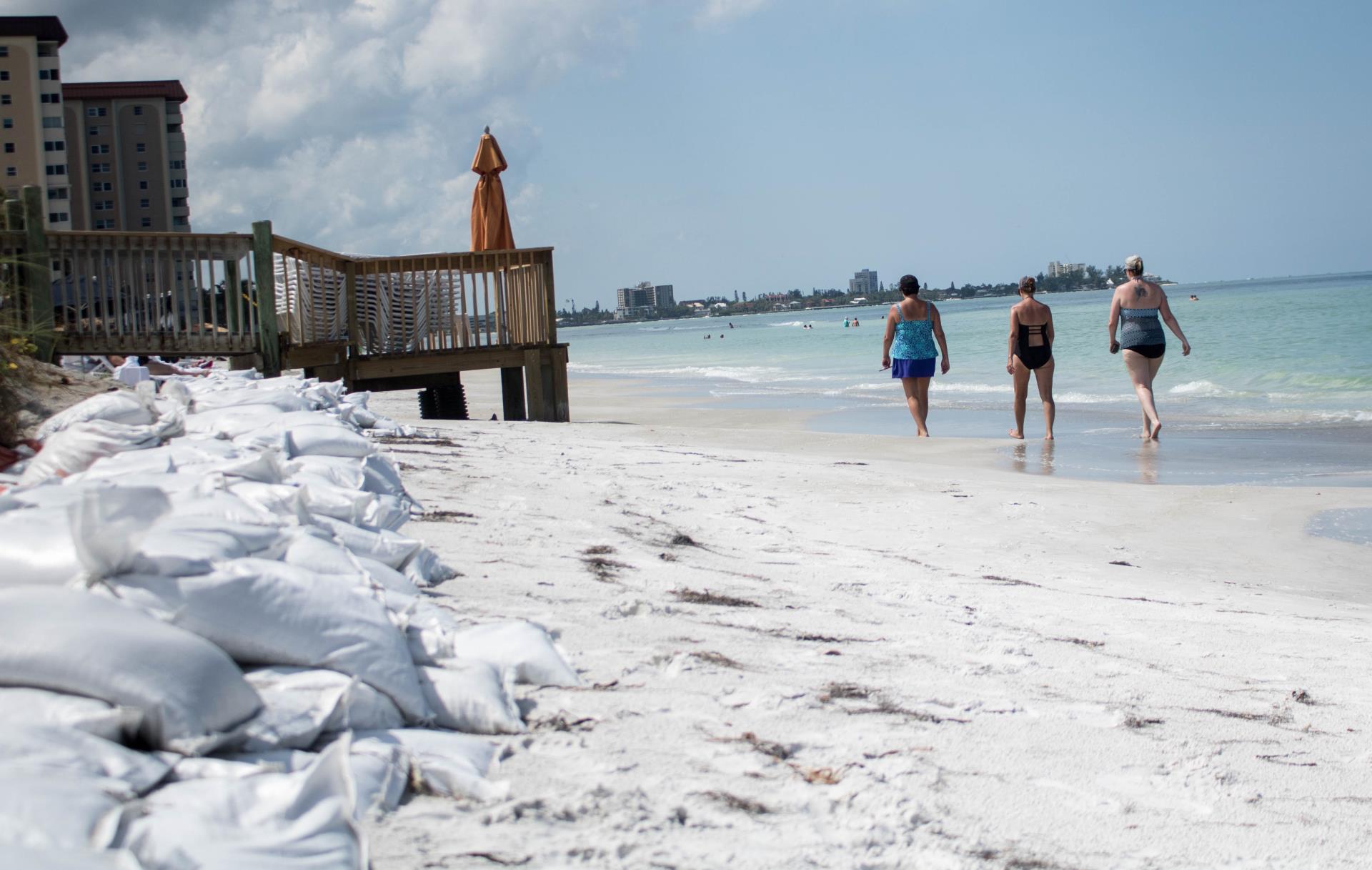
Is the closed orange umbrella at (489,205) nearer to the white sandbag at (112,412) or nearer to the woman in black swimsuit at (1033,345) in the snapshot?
the woman in black swimsuit at (1033,345)

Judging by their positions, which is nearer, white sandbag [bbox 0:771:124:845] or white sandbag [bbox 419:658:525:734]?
white sandbag [bbox 0:771:124:845]

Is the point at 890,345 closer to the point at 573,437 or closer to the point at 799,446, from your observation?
the point at 799,446

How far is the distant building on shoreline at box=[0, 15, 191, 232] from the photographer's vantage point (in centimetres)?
5359

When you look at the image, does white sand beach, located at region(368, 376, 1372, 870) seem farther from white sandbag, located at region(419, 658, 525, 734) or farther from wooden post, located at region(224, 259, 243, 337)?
wooden post, located at region(224, 259, 243, 337)

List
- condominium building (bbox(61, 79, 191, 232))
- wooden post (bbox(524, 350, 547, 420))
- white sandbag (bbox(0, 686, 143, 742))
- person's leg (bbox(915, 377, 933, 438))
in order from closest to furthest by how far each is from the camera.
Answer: white sandbag (bbox(0, 686, 143, 742)) → person's leg (bbox(915, 377, 933, 438)) → wooden post (bbox(524, 350, 547, 420)) → condominium building (bbox(61, 79, 191, 232))

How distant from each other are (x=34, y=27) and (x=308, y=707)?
61.8 metres

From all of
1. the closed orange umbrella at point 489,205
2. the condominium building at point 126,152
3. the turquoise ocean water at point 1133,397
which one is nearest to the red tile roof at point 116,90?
the condominium building at point 126,152

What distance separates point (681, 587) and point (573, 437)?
441cm

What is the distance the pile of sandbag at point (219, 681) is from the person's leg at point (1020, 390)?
715cm

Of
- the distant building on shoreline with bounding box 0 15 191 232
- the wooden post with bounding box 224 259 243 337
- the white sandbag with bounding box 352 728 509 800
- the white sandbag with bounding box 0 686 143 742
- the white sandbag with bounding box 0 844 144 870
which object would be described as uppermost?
the distant building on shoreline with bounding box 0 15 191 232

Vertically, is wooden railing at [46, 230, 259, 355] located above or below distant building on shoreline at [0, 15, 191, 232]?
below

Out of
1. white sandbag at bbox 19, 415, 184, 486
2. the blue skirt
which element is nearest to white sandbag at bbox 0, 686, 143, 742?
white sandbag at bbox 19, 415, 184, 486

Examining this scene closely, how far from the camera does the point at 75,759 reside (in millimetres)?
1406

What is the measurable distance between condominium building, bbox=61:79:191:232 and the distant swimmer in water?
6139cm
